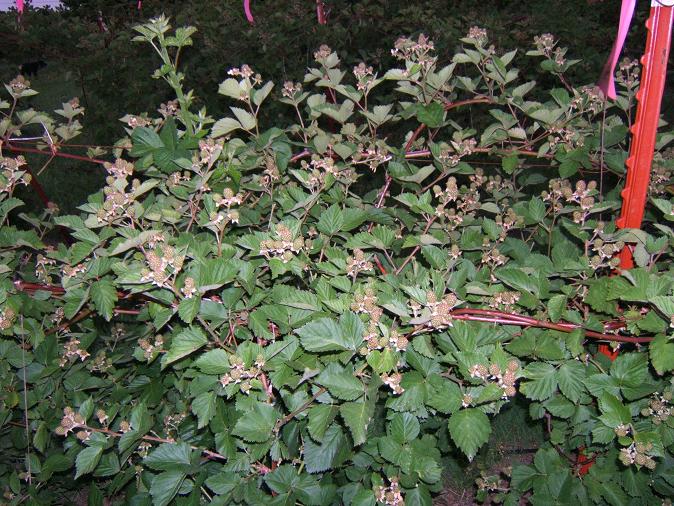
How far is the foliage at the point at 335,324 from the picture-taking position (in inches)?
46.1

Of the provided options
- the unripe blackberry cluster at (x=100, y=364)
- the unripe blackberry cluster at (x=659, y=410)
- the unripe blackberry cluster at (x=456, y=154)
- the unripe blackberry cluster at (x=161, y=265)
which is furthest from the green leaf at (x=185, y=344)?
the unripe blackberry cluster at (x=659, y=410)

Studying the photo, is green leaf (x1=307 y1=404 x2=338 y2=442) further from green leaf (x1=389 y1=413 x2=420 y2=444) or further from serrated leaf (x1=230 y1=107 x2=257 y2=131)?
Result: serrated leaf (x1=230 y1=107 x2=257 y2=131)

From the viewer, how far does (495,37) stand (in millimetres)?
3277

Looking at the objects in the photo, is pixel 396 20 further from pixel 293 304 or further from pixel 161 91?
pixel 293 304

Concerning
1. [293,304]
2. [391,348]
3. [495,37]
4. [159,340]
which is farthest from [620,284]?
[495,37]

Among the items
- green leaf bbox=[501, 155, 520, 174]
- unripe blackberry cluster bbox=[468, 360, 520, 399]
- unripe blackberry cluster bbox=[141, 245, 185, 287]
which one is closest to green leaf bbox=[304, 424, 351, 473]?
unripe blackberry cluster bbox=[468, 360, 520, 399]

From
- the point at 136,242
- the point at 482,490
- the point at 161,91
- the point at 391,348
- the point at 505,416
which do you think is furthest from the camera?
the point at 161,91

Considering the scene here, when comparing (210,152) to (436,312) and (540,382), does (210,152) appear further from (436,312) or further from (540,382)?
(540,382)

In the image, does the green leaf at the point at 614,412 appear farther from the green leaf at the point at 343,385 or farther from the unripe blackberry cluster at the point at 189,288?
the unripe blackberry cluster at the point at 189,288

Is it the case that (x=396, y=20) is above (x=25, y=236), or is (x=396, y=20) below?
above

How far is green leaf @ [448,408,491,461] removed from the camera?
3.59 feet

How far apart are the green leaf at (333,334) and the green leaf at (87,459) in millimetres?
698

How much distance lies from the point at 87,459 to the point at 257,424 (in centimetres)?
52

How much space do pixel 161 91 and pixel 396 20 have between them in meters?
1.46
